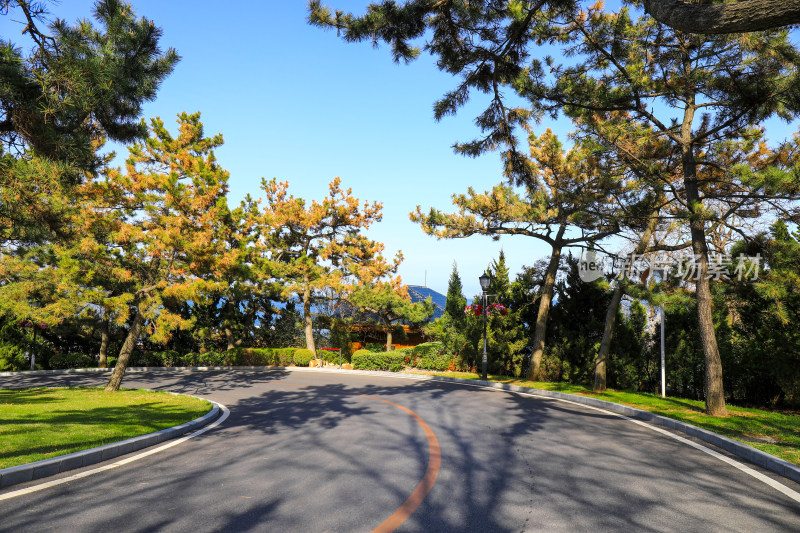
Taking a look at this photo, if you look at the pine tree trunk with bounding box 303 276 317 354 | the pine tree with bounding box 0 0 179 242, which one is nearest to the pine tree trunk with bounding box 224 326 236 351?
the pine tree trunk with bounding box 303 276 317 354

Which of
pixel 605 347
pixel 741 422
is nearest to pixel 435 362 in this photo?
pixel 605 347

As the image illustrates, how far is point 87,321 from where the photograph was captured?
21.0 meters

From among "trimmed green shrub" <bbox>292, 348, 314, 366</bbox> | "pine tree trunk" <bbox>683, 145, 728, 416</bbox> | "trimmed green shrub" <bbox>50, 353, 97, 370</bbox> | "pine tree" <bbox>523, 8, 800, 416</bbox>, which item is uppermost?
"pine tree" <bbox>523, 8, 800, 416</bbox>

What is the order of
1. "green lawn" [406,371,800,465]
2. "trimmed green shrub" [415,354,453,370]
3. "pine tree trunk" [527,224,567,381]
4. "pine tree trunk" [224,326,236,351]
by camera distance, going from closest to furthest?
"green lawn" [406,371,800,465] → "pine tree trunk" [527,224,567,381] → "trimmed green shrub" [415,354,453,370] → "pine tree trunk" [224,326,236,351]

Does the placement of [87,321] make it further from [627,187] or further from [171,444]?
[627,187]

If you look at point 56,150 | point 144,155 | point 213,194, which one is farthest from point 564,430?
point 144,155

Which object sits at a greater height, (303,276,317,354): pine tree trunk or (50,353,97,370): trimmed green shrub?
(303,276,317,354): pine tree trunk

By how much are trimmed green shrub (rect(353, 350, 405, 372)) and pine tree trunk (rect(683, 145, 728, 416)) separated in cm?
1433

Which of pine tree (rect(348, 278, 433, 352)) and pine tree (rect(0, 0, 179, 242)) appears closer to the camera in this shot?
pine tree (rect(0, 0, 179, 242))

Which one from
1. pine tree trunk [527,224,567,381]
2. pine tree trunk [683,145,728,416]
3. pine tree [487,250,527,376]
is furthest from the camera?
pine tree [487,250,527,376]

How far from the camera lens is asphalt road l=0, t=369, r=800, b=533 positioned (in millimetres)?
3719

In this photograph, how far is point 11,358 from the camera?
19750 mm

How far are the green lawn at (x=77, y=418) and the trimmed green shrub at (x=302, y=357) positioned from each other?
1177cm

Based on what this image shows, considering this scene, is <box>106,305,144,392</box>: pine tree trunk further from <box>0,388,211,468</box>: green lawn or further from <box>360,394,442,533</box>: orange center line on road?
<box>360,394,442,533</box>: orange center line on road
